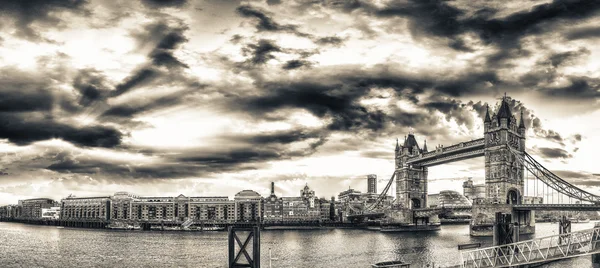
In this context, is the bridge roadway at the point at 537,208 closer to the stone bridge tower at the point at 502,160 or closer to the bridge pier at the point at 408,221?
the bridge pier at the point at 408,221

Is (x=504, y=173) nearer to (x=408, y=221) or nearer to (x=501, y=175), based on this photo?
(x=501, y=175)

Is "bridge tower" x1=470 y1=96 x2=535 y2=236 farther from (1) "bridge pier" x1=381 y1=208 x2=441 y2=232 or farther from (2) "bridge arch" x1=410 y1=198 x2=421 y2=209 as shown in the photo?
(2) "bridge arch" x1=410 y1=198 x2=421 y2=209

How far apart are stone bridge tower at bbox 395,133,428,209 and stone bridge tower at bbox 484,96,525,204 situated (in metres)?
50.3

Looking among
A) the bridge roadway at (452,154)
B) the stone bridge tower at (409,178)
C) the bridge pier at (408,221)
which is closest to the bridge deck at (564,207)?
the bridge roadway at (452,154)

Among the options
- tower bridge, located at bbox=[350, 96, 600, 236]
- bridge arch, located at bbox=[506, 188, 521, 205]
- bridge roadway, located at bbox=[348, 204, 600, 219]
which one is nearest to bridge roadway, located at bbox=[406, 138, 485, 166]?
tower bridge, located at bbox=[350, 96, 600, 236]

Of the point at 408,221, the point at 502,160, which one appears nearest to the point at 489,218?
the point at 502,160

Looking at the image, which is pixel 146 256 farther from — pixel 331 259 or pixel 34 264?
pixel 331 259

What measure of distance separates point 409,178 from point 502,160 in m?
55.9

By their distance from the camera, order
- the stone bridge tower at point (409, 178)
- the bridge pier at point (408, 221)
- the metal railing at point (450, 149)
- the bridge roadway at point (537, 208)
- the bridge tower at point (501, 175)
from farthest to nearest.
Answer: the stone bridge tower at point (409, 178)
the bridge pier at point (408, 221)
the metal railing at point (450, 149)
the bridge tower at point (501, 175)
the bridge roadway at point (537, 208)

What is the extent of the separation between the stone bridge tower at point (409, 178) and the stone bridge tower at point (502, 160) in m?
50.3

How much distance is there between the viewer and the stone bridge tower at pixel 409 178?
577 ft

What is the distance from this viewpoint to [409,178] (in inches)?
6983

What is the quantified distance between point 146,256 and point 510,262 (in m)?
62.2

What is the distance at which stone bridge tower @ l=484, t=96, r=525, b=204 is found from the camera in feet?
402
